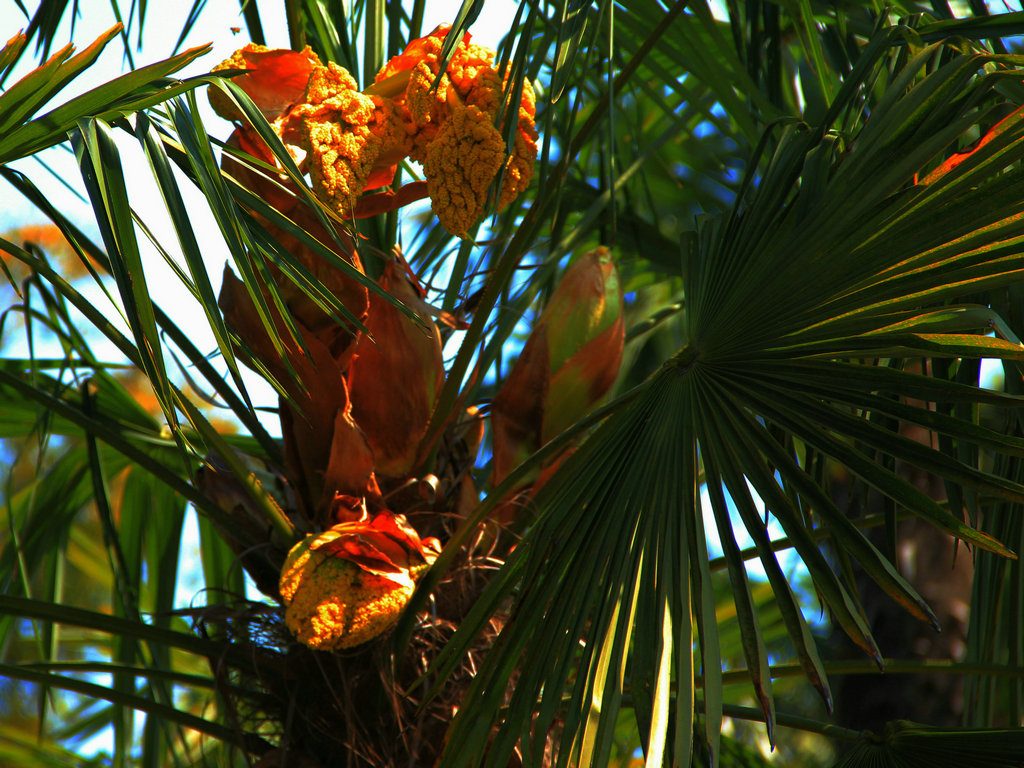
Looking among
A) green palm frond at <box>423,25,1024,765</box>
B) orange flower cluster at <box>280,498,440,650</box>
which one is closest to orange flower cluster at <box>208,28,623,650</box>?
orange flower cluster at <box>280,498,440,650</box>

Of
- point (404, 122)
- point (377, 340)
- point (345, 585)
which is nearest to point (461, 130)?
point (404, 122)

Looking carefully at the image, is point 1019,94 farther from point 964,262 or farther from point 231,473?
point 231,473

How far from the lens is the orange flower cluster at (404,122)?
0.96 metres

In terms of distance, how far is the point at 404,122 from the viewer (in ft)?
3.41

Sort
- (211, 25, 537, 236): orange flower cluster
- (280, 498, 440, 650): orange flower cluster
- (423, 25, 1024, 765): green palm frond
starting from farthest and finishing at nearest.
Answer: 1. (280, 498, 440, 650): orange flower cluster
2. (211, 25, 537, 236): orange flower cluster
3. (423, 25, 1024, 765): green palm frond

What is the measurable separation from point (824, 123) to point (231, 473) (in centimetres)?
84

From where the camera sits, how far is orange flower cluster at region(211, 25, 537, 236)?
96 cm

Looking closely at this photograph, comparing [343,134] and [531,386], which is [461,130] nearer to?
[343,134]

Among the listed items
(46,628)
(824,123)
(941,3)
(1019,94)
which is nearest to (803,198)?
(824,123)

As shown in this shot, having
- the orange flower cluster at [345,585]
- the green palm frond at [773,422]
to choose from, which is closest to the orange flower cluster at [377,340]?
the orange flower cluster at [345,585]

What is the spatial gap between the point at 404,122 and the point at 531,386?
0.40 m

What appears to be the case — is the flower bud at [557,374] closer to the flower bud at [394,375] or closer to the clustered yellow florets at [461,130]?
the flower bud at [394,375]

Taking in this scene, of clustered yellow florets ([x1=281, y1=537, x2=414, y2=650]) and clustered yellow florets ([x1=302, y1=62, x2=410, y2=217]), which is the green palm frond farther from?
clustered yellow florets ([x1=302, y1=62, x2=410, y2=217])

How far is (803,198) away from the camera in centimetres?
96
